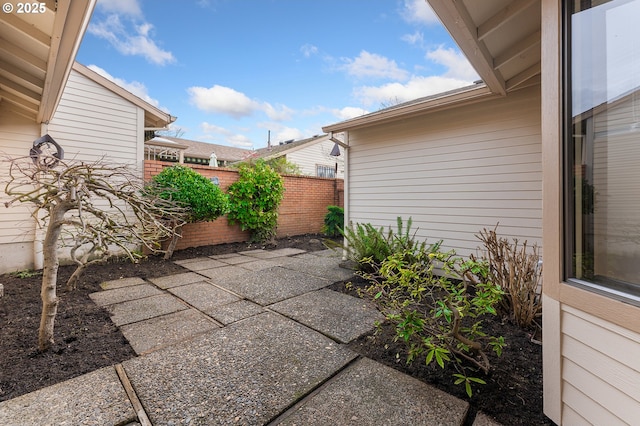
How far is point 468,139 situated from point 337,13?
4261 mm

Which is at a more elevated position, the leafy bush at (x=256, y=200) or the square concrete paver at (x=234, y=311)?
the leafy bush at (x=256, y=200)

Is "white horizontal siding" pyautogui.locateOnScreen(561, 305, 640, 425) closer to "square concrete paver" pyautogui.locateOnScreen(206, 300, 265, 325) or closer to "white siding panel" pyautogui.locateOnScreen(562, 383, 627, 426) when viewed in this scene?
"white siding panel" pyautogui.locateOnScreen(562, 383, 627, 426)

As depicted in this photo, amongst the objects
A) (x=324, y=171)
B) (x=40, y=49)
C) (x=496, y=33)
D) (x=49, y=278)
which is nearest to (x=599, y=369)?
(x=496, y=33)

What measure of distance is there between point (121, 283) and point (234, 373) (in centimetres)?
319

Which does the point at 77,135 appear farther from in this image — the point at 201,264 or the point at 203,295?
the point at 203,295

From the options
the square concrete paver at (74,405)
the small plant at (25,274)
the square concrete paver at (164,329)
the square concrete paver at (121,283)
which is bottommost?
the square concrete paver at (74,405)

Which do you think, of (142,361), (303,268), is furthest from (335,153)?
(142,361)

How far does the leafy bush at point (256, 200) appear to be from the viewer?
6.93 meters

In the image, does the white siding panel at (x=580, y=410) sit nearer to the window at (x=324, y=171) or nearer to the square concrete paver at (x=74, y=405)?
the square concrete paver at (x=74, y=405)

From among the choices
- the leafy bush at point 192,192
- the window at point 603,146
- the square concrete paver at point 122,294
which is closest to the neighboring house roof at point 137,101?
the leafy bush at point 192,192

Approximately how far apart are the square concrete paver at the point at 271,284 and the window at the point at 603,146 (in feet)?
9.68

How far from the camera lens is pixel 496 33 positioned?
233 cm

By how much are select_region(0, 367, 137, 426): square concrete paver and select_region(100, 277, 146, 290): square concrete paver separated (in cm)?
239

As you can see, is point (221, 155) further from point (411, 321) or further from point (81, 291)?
point (411, 321)
